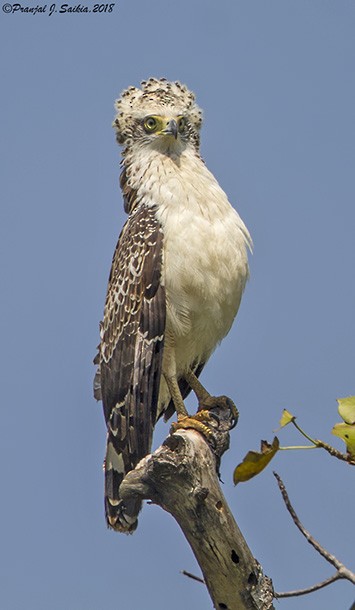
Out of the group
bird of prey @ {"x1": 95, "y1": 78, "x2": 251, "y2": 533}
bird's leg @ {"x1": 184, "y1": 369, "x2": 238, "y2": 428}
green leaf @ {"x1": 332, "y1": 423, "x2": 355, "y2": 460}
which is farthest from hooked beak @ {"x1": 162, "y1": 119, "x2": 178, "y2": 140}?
green leaf @ {"x1": 332, "y1": 423, "x2": 355, "y2": 460}

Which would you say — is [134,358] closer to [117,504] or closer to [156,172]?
[117,504]

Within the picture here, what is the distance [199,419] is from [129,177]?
7.17ft

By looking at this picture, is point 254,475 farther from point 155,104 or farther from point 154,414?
point 155,104

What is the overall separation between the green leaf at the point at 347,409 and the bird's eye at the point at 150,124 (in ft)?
14.0

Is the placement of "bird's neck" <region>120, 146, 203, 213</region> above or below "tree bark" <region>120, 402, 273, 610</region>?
above

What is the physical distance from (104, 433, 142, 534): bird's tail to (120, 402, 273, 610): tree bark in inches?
52.1

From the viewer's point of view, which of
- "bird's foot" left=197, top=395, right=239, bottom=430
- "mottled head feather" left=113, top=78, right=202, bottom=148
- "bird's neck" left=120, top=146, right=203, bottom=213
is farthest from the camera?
"mottled head feather" left=113, top=78, right=202, bottom=148

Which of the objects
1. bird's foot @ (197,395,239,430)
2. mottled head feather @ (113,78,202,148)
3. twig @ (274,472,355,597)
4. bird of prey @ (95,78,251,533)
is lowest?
twig @ (274,472,355,597)

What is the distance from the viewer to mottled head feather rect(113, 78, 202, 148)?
873cm

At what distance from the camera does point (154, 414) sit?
7828mm

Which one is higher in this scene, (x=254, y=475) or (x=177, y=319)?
(x=177, y=319)

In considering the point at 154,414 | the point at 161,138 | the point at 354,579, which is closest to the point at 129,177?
the point at 161,138

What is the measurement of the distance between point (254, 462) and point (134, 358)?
2800 millimetres

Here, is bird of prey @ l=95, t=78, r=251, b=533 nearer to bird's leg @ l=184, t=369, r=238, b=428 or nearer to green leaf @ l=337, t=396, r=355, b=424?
bird's leg @ l=184, t=369, r=238, b=428
